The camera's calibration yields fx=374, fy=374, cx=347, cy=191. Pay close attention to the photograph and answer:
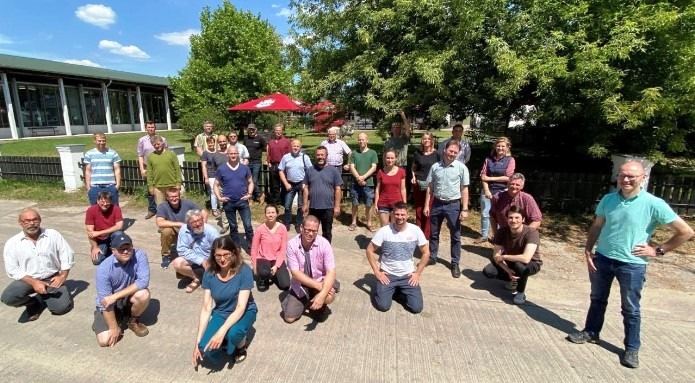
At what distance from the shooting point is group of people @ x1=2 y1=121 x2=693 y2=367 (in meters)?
3.03

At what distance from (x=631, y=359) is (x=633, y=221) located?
1.13 m

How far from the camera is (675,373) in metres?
2.98

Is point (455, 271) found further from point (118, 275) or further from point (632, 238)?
point (118, 275)

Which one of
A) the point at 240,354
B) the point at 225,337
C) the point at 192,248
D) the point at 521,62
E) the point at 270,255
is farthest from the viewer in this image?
the point at 521,62

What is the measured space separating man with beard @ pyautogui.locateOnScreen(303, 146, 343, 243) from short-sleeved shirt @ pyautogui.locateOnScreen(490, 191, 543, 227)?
7.16 ft

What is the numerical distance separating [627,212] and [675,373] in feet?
4.38

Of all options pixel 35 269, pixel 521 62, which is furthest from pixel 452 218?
pixel 35 269

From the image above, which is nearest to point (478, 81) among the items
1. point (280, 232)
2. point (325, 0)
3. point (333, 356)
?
point (325, 0)

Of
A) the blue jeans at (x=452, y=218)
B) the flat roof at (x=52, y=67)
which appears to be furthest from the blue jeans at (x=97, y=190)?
the flat roof at (x=52, y=67)

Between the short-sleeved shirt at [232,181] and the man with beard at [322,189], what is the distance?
910mm

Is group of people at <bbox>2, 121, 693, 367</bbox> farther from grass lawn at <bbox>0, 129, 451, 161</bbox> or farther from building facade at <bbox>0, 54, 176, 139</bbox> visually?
building facade at <bbox>0, 54, 176, 139</bbox>

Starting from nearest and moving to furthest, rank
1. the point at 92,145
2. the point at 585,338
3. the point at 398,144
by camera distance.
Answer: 1. the point at 585,338
2. the point at 398,144
3. the point at 92,145

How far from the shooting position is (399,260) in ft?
13.4

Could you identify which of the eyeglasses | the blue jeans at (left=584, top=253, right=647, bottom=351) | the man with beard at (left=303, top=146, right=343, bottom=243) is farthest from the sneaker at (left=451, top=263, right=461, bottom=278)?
the eyeglasses
